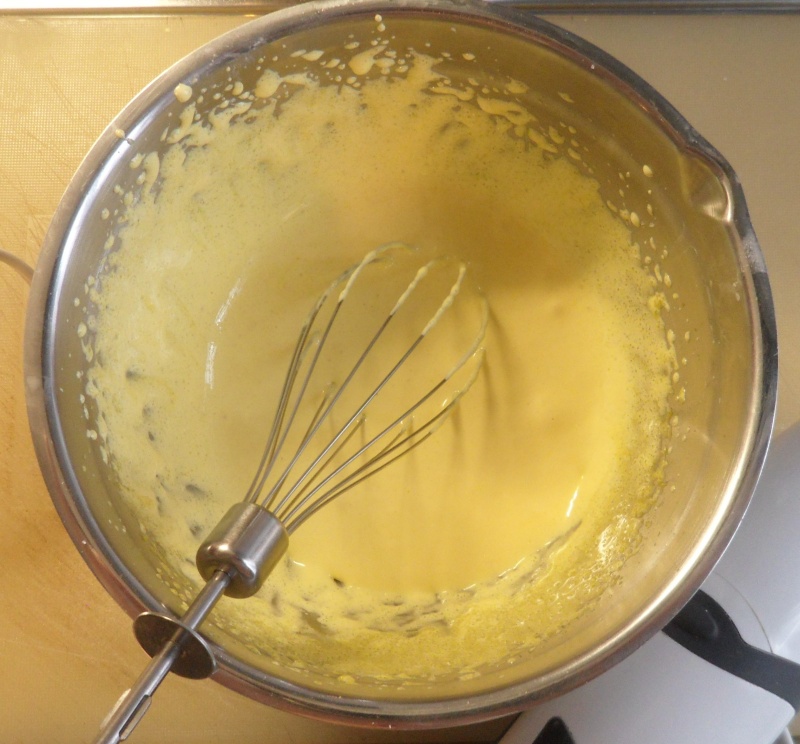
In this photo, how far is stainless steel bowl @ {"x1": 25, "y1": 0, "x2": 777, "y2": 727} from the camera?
52 cm

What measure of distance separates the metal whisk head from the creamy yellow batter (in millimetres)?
19

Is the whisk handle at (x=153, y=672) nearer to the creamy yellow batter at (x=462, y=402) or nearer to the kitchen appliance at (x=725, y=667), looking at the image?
the creamy yellow batter at (x=462, y=402)

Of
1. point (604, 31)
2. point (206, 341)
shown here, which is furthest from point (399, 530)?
point (604, 31)

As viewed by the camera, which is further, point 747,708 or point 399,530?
point 399,530

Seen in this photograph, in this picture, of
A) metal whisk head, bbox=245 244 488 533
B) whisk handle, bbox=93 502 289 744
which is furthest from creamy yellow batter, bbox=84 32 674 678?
Answer: whisk handle, bbox=93 502 289 744

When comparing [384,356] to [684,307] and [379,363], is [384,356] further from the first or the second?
[684,307]

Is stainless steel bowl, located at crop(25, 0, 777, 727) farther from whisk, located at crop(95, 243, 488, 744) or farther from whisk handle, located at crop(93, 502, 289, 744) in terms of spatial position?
whisk, located at crop(95, 243, 488, 744)

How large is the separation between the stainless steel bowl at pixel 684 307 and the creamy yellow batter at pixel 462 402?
4 cm

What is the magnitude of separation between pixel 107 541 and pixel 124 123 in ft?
1.09

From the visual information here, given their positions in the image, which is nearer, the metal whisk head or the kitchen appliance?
the kitchen appliance

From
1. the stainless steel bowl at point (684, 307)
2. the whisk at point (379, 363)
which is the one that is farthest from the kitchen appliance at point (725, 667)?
the whisk at point (379, 363)

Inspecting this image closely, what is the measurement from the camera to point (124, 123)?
0.55 meters

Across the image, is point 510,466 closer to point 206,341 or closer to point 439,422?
point 439,422

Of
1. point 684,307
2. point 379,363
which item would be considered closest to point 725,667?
point 684,307
